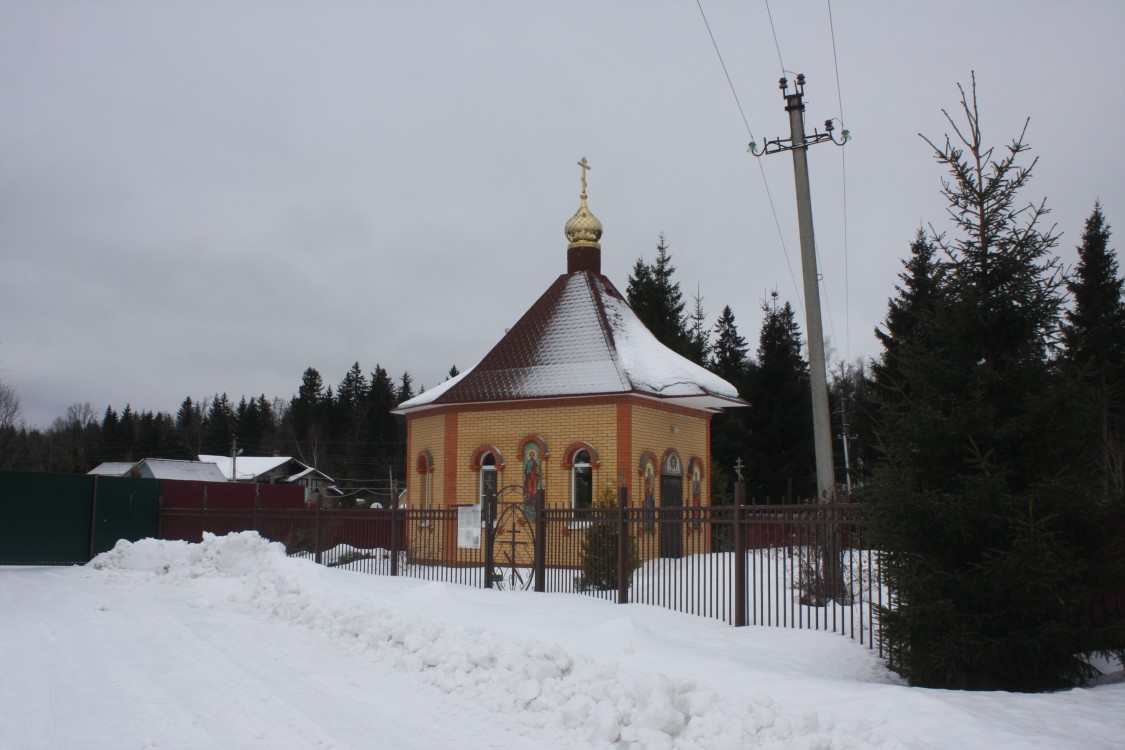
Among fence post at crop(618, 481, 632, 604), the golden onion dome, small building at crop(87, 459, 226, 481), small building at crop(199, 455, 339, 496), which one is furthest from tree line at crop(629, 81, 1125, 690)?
small building at crop(199, 455, 339, 496)

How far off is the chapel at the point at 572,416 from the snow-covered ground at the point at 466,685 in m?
7.50

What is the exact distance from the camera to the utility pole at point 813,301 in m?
14.6

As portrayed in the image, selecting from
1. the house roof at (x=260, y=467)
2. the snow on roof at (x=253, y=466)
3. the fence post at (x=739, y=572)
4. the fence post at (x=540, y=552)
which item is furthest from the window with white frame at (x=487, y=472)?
the snow on roof at (x=253, y=466)

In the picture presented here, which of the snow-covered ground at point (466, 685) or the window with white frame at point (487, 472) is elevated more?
the window with white frame at point (487, 472)

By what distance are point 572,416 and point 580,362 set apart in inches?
56.9

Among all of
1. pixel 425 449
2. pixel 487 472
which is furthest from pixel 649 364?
pixel 425 449

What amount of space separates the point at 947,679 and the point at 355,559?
12.4 meters

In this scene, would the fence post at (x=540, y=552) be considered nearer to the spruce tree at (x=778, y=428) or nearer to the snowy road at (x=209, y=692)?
the snowy road at (x=209, y=692)

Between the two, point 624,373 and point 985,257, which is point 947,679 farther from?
point 624,373

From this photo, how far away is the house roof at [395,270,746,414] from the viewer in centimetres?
2020

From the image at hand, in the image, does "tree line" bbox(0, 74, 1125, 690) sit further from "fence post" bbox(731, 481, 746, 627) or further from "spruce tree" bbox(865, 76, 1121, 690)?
"fence post" bbox(731, 481, 746, 627)

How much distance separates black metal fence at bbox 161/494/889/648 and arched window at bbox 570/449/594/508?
4.76ft

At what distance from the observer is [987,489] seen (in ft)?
26.5

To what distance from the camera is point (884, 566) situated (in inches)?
355
